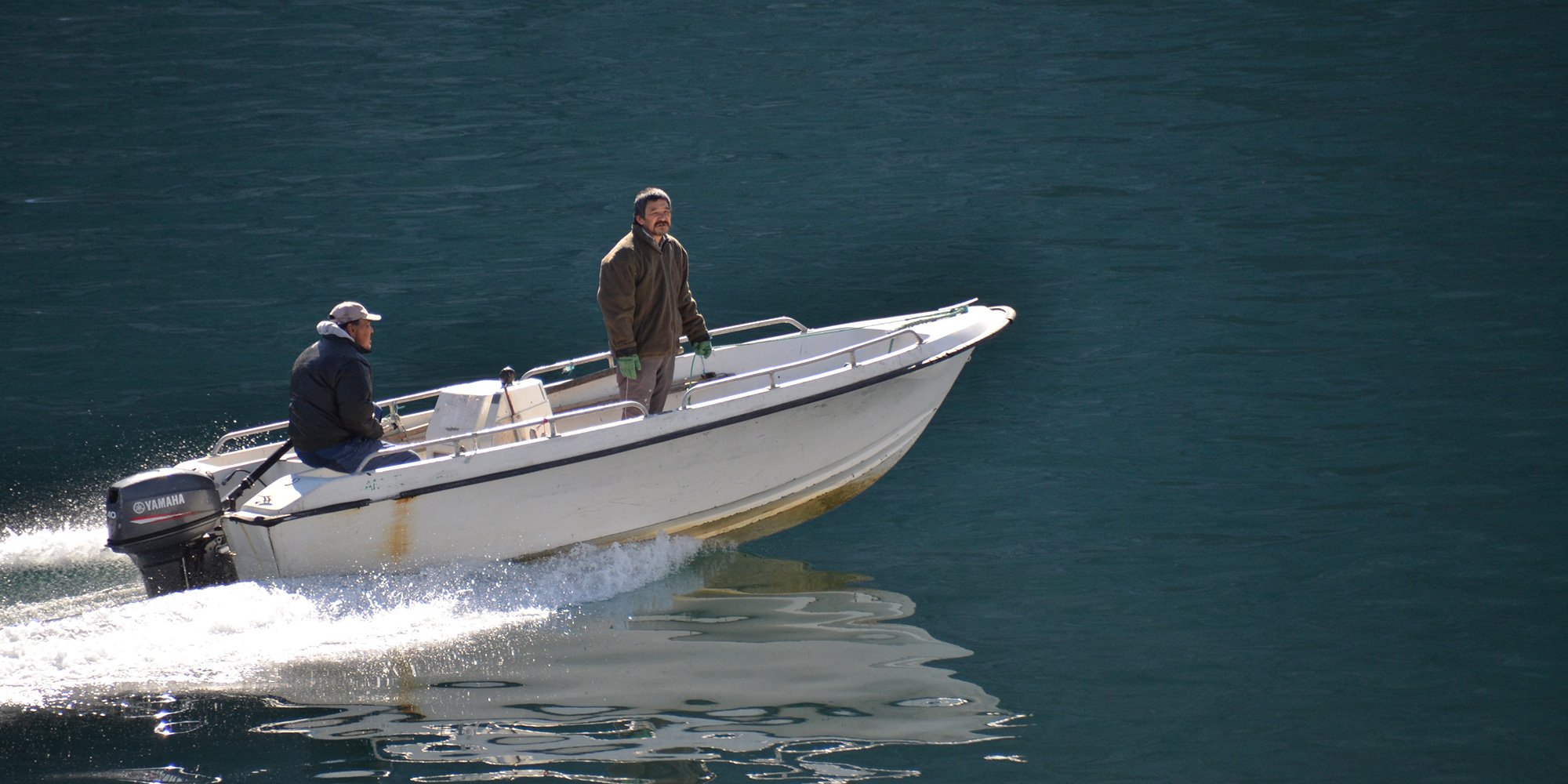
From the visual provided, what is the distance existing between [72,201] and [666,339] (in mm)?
13031

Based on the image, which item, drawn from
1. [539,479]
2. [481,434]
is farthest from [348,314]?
[539,479]

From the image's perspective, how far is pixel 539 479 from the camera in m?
7.16

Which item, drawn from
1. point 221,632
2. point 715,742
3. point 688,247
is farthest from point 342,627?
point 688,247

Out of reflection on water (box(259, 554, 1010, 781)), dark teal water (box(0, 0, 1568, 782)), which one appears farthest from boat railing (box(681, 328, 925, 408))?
reflection on water (box(259, 554, 1010, 781))

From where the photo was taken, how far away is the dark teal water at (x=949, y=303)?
5.81 meters

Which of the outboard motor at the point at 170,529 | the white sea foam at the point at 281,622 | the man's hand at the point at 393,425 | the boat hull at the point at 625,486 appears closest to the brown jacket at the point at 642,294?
the boat hull at the point at 625,486

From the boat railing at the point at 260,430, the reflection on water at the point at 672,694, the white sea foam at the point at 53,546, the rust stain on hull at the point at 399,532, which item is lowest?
the reflection on water at the point at 672,694

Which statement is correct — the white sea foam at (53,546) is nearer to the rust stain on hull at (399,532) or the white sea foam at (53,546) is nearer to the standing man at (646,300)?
the rust stain on hull at (399,532)

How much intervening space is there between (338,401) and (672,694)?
2.41 meters

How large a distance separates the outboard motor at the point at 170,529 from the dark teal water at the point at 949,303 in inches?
18.2

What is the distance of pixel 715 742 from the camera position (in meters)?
5.43

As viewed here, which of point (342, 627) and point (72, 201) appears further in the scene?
point (72, 201)

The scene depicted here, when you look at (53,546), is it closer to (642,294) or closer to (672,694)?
(642,294)

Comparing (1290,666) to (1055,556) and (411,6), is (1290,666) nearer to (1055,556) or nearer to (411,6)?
(1055,556)
